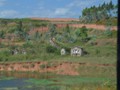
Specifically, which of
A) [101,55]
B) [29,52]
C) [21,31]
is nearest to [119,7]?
[101,55]

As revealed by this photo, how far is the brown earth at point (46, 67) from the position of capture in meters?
36.2

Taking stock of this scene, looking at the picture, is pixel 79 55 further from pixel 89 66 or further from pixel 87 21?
pixel 87 21

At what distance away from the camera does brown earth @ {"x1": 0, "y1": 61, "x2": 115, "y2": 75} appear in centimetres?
3622

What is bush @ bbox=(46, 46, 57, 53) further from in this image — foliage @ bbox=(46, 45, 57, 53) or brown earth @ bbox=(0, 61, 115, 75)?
brown earth @ bbox=(0, 61, 115, 75)

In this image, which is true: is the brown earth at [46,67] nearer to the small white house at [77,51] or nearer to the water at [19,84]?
the water at [19,84]

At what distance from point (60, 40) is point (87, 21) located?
57.5 feet

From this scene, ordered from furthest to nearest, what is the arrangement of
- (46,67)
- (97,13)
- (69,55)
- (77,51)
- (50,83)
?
(97,13), (69,55), (77,51), (46,67), (50,83)

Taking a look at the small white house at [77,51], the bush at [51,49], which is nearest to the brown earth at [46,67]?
the small white house at [77,51]

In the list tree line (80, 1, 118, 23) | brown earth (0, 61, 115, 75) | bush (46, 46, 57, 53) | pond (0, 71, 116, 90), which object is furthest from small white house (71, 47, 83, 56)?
tree line (80, 1, 118, 23)

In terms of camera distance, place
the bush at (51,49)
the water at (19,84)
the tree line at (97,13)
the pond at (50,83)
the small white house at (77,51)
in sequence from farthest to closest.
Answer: the tree line at (97,13)
the bush at (51,49)
the small white house at (77,51)
the water at (19,84)
the pond at (50,83)

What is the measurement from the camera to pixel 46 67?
38.4 metres

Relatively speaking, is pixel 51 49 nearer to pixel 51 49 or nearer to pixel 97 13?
pixel 51 49

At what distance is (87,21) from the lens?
2884 inches

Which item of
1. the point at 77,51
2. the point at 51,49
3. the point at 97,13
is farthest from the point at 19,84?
the point at 97,13
